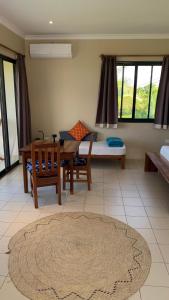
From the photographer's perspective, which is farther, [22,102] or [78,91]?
[78,91]

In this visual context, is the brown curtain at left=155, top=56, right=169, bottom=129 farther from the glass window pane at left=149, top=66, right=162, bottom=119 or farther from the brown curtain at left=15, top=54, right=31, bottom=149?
the brown curtain at left=15, top=54, right=31, bottom=149

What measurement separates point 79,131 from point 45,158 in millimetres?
2339

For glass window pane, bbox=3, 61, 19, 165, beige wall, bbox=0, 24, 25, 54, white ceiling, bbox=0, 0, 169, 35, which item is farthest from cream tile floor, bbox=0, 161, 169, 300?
white ceiling, bbox=0, 0, 169, 35

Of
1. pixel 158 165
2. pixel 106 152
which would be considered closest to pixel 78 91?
pixel 106 152

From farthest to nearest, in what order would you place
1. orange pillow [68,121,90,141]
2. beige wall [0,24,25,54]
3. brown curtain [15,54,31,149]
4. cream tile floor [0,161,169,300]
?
1. orange pillow [68,121,90,141]
2. brown curtain [15,54,31,149]
3. beige wall [0,24,25,54]
4. cream tile floor [0,161,169,300]

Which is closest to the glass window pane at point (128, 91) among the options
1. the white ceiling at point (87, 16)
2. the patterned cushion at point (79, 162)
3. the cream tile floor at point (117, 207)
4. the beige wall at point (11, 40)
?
the white ceiling at point (87, 16)

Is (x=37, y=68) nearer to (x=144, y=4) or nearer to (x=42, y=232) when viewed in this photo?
(x=144, y=4)

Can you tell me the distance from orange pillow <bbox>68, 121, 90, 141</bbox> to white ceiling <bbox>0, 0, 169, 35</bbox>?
2002 millimetres

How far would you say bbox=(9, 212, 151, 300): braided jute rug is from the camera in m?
1.73

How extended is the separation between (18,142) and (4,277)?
3332mm

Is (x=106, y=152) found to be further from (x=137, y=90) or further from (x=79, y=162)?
(x=137, y=90)

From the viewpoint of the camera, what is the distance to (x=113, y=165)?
493 centimetres

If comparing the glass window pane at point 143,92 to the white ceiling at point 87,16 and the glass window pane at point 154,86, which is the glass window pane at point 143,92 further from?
the white ceiling at point 87,16

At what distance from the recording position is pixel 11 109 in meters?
4.64
